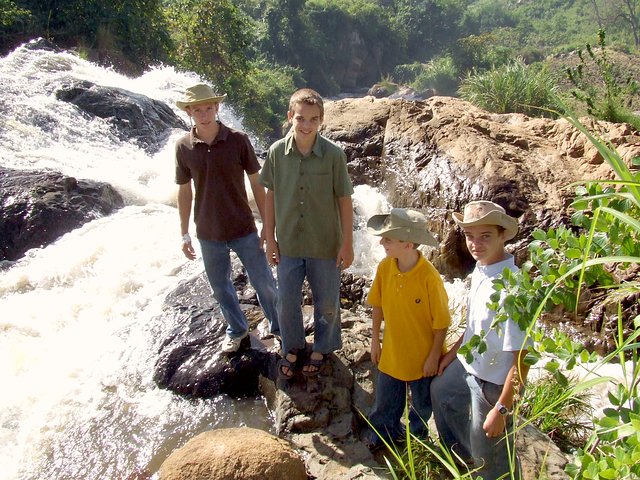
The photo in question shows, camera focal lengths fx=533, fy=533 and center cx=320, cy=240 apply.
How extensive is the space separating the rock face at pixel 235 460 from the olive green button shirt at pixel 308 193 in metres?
0.99

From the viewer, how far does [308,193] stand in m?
2.81

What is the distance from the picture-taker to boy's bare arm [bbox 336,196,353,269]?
112 inches

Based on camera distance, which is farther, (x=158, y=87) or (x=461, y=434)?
(x=158, y=87)

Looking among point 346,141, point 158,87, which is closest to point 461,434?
point 346,141

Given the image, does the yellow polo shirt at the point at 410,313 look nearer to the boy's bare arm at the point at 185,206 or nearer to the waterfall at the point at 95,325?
the waterfall at the point at 95,325

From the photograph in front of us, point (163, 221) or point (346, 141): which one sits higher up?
point (346, 141)

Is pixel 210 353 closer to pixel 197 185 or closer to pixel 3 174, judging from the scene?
pixel 197 185

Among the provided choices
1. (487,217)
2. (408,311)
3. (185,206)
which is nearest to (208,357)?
(185,206)

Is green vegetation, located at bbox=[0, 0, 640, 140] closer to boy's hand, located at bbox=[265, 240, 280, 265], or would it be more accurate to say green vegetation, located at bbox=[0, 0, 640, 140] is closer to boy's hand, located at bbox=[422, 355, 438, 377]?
boy's hand, located at bbox=[422, 355, 438, 377]

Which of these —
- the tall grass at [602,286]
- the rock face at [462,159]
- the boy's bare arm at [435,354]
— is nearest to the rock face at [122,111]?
the rock face at [462,159]

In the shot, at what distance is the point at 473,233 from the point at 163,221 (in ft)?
15.4

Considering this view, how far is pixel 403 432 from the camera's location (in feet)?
8.92

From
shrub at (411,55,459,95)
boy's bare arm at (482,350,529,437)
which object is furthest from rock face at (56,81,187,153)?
shrub at (411,55,459,95)

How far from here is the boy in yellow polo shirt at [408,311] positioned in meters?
2.44
